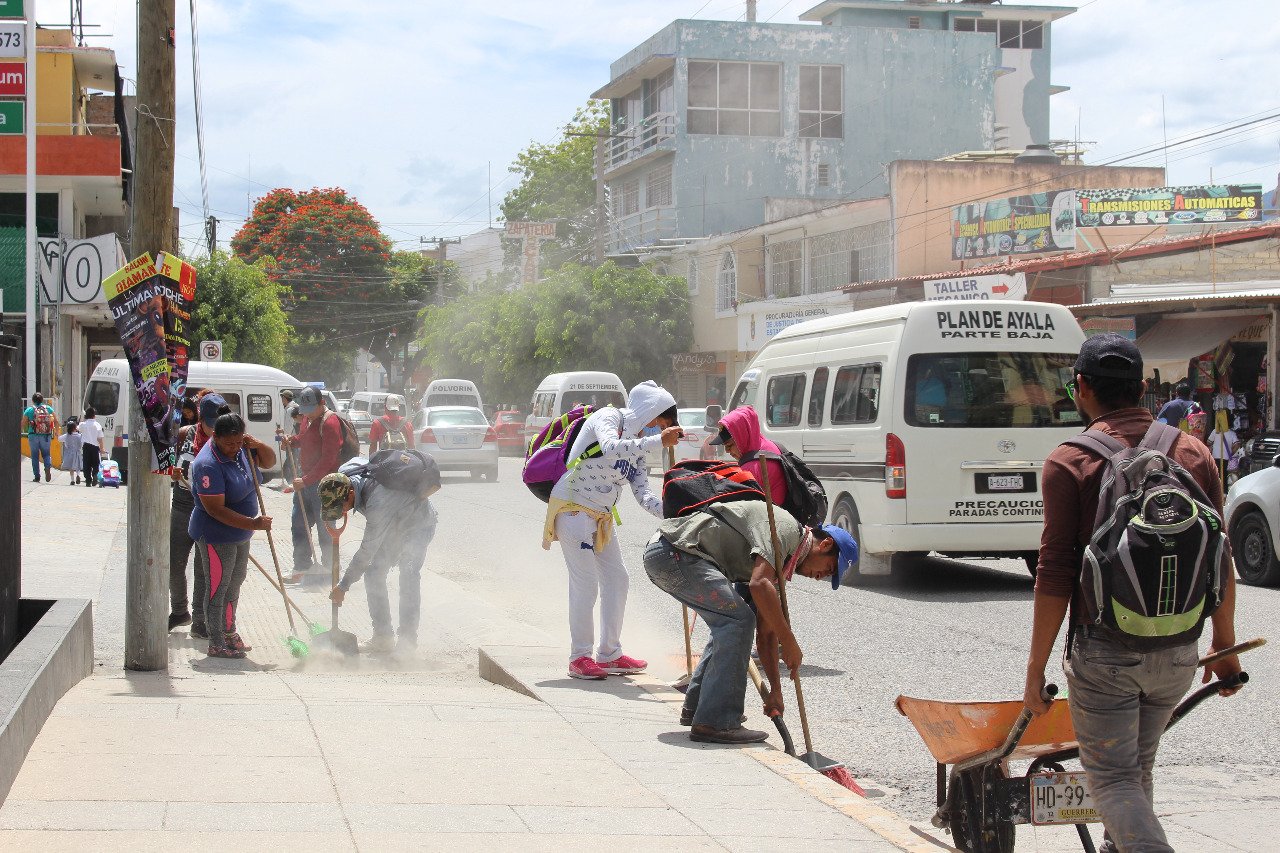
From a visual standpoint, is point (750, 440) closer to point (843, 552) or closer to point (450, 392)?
point (843, 552)

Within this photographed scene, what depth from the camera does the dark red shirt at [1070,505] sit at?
3.64 meters

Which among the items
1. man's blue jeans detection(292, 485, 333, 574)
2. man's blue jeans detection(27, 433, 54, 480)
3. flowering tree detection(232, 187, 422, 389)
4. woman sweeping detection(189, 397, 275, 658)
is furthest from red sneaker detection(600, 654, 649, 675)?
flowering tree detection(232, 187, 422, 389)

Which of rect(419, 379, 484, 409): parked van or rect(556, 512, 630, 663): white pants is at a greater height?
rect(419, 379, 484, 409): parked van

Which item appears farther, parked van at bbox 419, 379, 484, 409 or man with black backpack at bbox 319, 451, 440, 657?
parked van at bbox 419, 379, 484, 409

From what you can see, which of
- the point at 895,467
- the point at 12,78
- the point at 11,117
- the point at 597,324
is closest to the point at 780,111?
the point at 597,324

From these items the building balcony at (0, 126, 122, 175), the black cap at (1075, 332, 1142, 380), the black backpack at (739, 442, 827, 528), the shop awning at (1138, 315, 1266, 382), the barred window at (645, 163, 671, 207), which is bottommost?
the black backpack at (739, 442, 827, 528)

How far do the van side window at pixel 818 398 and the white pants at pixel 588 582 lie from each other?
5.21 meters

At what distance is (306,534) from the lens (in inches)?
479

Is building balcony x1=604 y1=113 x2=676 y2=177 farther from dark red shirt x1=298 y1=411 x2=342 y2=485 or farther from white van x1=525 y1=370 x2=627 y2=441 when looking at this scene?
dark red shirt x1=298 y1=411 x2=342 y2=485

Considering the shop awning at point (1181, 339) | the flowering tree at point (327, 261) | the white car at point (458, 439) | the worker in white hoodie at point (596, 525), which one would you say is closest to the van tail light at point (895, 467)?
the worker in white hoodie at point (596, 525)

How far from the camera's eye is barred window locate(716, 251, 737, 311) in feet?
128

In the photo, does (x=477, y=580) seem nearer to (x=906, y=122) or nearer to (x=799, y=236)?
(x=799, y=236)

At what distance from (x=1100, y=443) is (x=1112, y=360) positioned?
28 cm

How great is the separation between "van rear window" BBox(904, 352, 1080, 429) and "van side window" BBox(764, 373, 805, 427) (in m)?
1.88
